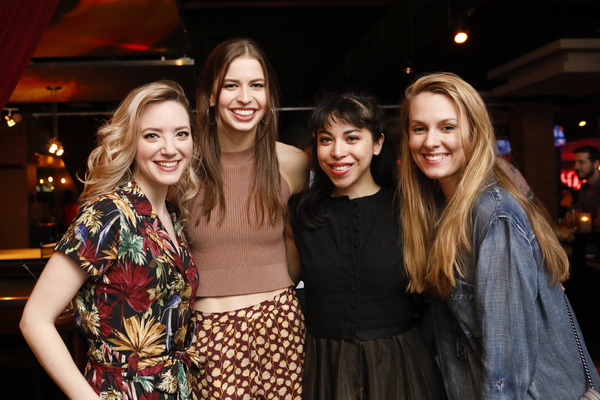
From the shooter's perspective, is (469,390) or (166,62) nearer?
(469,390)

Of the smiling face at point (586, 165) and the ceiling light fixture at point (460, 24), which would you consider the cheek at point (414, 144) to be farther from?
the smiling face at point (586, 165)

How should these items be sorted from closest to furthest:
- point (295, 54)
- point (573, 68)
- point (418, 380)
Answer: point (418, 380) < point (573, 68) < point (295, 54)

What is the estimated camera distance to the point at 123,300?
5.24 feet

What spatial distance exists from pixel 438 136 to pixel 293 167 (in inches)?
27.7

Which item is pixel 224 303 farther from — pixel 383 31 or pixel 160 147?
pixel 383 31

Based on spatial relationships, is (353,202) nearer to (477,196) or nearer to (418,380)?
(477,196)

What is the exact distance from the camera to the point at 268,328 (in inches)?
79.7

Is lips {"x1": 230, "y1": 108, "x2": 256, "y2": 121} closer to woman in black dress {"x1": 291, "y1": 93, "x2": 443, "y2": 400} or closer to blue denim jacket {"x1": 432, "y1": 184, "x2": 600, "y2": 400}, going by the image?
woman in black dress {"x1": 291, "y1": 93, "x2": 443, "y2": 400}

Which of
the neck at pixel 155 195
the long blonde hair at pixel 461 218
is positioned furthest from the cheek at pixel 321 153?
the neck at pixel 155 195

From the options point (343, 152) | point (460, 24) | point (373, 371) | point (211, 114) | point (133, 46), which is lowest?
point (373, 371)

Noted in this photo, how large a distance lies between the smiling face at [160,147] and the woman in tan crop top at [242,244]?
0.32 meters

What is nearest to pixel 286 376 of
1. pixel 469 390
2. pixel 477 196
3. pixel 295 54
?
pixel 469 390

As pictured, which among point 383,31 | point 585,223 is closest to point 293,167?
point 585,223

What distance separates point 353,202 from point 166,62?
4528 mm
